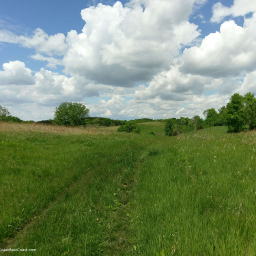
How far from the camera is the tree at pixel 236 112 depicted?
49.8 meters

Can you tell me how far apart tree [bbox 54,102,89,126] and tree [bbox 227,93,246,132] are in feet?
168

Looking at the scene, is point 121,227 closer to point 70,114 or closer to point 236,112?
point 236,112

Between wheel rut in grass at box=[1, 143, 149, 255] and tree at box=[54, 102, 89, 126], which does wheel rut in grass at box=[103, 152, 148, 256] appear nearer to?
wheel rut in grass at box=[1, 143, 149, 255]

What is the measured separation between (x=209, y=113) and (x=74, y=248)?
160m

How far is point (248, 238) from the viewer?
3258 mm

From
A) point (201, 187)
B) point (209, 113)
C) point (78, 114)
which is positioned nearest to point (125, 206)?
point (201, 187)

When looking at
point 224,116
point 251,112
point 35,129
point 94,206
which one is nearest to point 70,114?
point 35,129

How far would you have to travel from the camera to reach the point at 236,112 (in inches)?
1978

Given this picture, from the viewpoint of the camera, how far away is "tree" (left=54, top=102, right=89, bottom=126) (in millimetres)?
67562

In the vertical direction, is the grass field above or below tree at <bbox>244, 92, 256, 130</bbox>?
below

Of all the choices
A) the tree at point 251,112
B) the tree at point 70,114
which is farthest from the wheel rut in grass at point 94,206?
the tree at point 70,114

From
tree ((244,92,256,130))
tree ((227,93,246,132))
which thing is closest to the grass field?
tree ((227,93,246,132))

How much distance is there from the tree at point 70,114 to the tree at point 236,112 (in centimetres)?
5118

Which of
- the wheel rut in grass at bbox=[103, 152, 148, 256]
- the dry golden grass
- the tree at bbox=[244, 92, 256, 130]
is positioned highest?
the tree at bbox=[244, 92, 256, 130]
